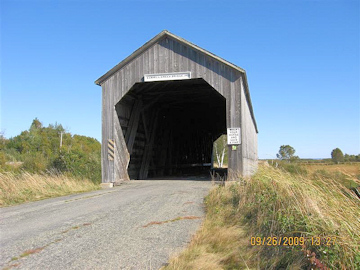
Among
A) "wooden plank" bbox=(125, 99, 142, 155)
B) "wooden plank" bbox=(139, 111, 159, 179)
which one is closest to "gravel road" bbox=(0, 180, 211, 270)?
"wooden plank" bbox=(125, 99, 142, 155)

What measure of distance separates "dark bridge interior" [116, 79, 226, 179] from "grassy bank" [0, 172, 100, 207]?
12.3ft

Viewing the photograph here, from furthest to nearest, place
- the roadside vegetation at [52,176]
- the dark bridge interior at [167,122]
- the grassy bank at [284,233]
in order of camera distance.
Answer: the dark bridge interior at [167,122], the roadside vegetation at [52,176], the grassy bank at [284,233]

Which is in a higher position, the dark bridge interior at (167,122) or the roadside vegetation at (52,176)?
the dark bridge interior at (167,122)

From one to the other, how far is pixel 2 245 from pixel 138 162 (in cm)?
1204

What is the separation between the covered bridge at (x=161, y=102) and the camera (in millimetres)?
11578

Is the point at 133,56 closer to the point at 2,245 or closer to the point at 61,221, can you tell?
the point at 61,221

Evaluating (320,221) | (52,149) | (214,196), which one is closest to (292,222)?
(320,221)

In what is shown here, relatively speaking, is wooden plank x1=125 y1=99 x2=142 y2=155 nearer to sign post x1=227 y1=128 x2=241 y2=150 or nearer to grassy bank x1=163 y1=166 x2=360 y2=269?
sign post x1=227 y1=128 x2=241 y2=150

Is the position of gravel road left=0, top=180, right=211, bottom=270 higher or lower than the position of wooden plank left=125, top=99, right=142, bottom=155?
lower

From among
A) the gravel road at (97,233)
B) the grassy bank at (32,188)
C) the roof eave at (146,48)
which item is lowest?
the gravel road at (97,233)

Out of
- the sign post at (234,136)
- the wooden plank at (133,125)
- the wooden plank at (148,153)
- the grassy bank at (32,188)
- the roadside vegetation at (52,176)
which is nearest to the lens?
the grassy bank at (32,188)

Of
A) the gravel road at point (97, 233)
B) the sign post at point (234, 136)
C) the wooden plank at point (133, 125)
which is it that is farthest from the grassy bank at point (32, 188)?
the sign post at point (234, 136)
